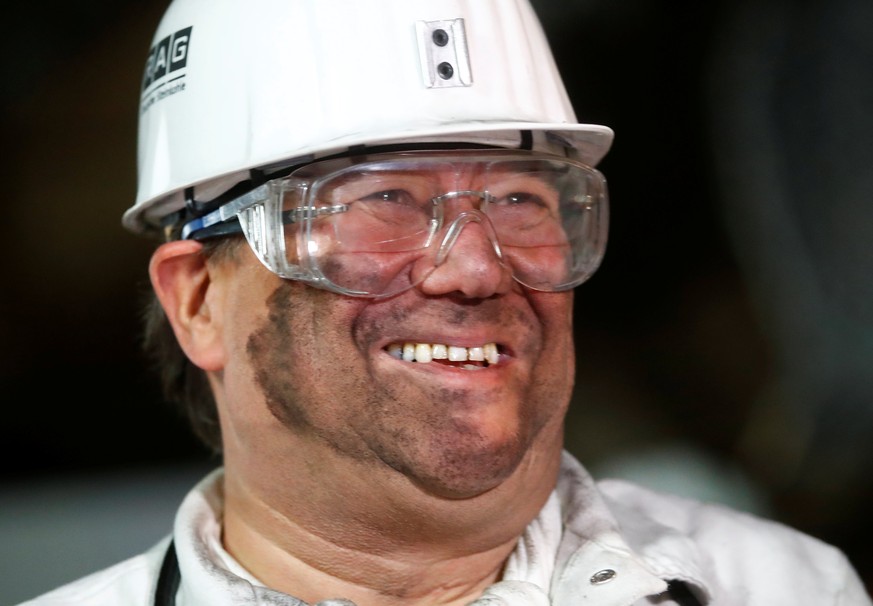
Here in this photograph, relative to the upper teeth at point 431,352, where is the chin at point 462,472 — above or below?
below

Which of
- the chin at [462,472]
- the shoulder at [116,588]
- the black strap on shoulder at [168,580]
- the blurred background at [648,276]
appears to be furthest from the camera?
the blurred background at [648,276]

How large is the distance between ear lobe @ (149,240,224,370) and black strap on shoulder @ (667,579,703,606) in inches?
38.4

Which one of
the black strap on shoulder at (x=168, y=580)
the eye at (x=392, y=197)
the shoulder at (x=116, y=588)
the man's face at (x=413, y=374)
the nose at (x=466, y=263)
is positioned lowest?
the shoulder at (x=116, y=588)

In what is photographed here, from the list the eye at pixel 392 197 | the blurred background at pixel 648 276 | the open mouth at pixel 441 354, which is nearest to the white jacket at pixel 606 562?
the open mouth at pixel 441 354

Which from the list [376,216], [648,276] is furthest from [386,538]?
[648,276]

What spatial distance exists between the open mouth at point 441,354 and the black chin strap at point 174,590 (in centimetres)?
58

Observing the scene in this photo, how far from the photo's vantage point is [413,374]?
184 cm

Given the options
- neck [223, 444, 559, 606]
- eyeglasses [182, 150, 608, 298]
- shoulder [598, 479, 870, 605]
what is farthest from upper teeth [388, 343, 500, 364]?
shoulder [598, 479, 870, 605]

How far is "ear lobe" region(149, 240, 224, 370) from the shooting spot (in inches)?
82.0

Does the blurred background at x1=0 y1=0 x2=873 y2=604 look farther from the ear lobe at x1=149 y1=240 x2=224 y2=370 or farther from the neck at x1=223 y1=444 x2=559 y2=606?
the neck at x1=223 y1=444 x2=559 y2=606

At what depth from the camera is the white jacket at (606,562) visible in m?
1.92

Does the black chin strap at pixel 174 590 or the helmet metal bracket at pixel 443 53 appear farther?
the black chin strap at pixel 174 590

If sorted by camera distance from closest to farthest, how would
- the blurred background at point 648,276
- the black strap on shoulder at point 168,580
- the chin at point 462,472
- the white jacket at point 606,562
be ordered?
the chin at point 462,472 → the white jacket at point 606,562 → the black strap on shoulder at point 168,580 → the blurred background at point 648,276

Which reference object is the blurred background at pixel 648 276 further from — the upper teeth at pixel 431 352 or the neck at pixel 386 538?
the upper teeth at pixel 431 352
